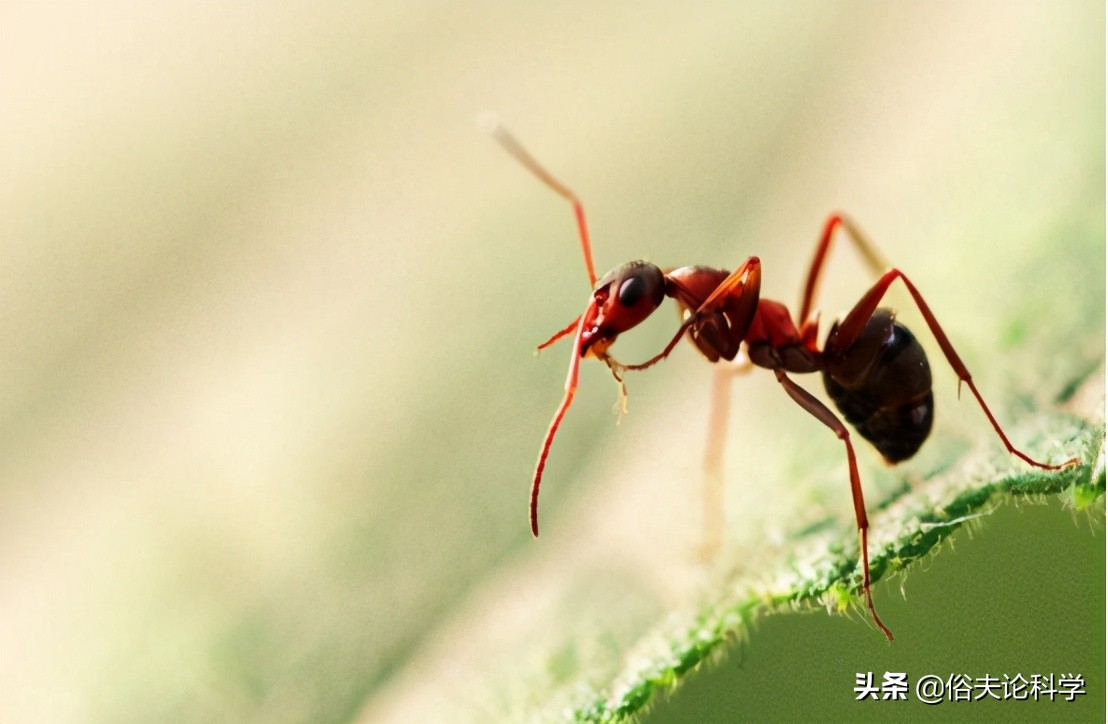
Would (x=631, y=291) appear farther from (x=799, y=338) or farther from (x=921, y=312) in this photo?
(x=921, y=312)

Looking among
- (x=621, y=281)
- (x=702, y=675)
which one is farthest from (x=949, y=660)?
(x=621, y=281)

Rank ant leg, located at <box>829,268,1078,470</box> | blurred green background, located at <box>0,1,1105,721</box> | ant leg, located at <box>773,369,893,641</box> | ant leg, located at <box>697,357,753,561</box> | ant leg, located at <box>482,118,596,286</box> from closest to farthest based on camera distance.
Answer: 1. ant leg, located at <box>773,369,893,641</box>
2. blurred green background, located at <box>0,1,1105,721</box>
3. ant leg, located at <box>697,357,753,561</box>
4. ant leg, located at <box>829,268,1078,470</box>
5. ant leg, located at <box>482,118,596,286</box>

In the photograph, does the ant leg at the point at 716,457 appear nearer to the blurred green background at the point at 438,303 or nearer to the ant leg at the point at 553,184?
the blurred green background at the point at 438,303

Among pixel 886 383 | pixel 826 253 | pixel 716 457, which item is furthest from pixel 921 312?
pixel 716 457

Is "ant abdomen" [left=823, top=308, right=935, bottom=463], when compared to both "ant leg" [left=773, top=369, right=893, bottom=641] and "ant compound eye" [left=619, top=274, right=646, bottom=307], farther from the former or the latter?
"ant compound eye" [left=619, top=274, right=646, bottom=307]

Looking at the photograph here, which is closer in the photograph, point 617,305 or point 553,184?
point 617,305

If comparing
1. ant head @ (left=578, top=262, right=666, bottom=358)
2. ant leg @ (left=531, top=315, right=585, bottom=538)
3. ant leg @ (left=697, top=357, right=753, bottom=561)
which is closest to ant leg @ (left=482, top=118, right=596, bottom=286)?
ant head @ (left=578, top=262, right=666, bottom=358)

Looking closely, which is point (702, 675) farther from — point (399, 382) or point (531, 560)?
point (399, 382)
